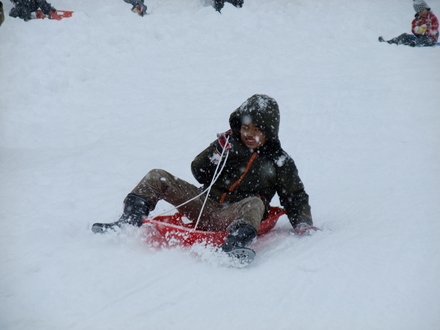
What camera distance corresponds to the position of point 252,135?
308 centimetres

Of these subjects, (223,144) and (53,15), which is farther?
(53,15)

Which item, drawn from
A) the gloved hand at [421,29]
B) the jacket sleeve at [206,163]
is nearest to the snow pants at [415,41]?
the gloved hand at [421,29]

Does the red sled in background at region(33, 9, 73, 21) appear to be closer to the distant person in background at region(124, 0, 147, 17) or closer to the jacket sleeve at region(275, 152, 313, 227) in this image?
the distant person in background at region(124, 0, 147, 17)

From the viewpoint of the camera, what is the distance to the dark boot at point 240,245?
2441mm

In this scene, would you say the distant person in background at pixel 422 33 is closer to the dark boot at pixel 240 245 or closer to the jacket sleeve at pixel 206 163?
the jacket sleeve at pixel 206 163

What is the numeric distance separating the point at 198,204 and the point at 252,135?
632mm

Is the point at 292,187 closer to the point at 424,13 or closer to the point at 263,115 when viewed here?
the point at 263,115

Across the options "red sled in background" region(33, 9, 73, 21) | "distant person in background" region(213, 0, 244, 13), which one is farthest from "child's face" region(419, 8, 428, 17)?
"red sled in background" region(33, 9, 73, 21)

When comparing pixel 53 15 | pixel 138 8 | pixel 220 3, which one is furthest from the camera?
pixel 220 3

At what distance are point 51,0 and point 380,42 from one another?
8.65 meters

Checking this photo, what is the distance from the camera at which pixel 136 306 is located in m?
2.04

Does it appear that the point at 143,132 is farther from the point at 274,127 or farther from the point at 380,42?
the point at 380,42

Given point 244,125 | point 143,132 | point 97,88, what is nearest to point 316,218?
point 244,125

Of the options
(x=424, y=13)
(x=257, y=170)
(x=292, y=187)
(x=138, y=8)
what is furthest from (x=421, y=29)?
(x=257, y=170)
